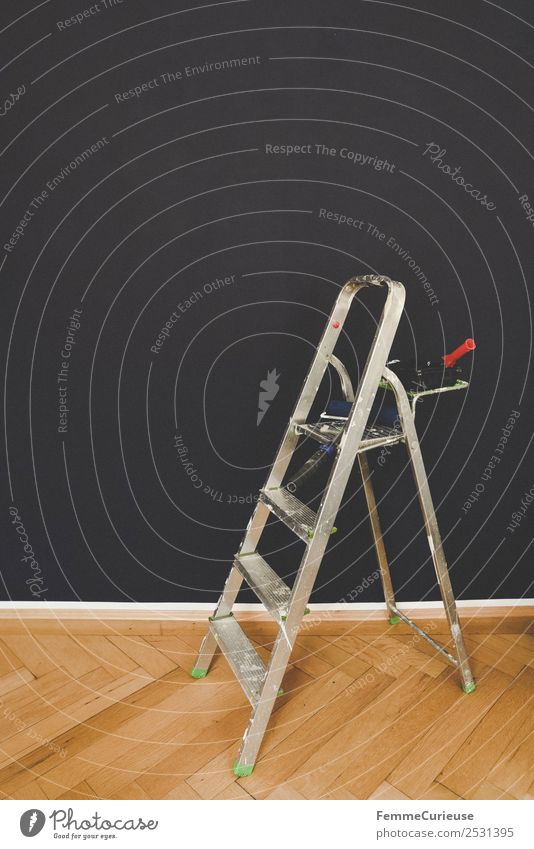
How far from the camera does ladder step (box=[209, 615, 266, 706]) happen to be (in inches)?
57.9

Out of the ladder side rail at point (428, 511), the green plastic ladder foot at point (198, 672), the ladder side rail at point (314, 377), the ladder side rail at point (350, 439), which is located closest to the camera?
the ladder side rail at point (350, 439)

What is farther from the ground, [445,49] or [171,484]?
[445,49]

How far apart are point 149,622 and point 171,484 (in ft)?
1.66

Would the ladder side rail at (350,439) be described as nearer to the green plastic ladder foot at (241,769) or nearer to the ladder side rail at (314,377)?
the ladder side rail at (314,377)

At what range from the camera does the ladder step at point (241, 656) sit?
1.47 meters

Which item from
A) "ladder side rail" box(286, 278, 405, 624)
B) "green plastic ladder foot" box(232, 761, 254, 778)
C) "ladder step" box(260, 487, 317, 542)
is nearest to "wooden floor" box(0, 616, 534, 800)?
"green plastic ladder foot" box(232, 761, 254, 778)

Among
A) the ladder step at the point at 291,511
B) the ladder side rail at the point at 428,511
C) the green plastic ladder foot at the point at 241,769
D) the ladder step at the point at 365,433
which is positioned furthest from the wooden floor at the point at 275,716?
the ladder step at the point at 365,433

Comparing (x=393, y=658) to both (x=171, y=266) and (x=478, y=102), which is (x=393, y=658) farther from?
(x=478, y=102)

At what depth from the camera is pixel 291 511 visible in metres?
1.53

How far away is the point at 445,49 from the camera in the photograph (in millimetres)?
1630

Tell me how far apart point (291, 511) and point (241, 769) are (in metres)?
0.65

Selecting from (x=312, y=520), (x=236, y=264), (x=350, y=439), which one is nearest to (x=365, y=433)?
(x=350, y=439)

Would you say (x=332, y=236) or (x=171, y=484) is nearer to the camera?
(x=332, y=236)

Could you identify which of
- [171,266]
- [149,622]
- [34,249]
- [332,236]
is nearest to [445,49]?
[332,236]
